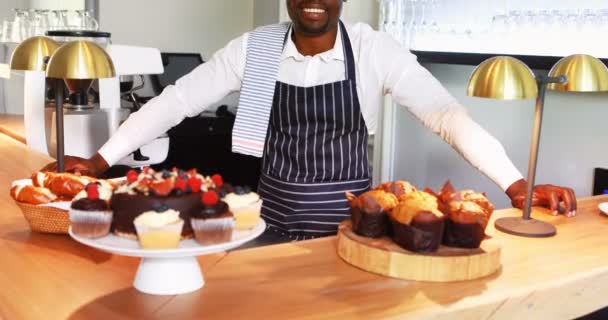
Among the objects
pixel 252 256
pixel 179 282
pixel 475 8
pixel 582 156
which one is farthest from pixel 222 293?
pixel 475 8

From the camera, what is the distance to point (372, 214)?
64.0 inches

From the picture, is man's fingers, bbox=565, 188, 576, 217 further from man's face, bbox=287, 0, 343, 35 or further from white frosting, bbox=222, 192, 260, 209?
white frosting, bbox=222, 192, 260, 209

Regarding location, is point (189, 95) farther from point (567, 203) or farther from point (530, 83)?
point (567, 203)

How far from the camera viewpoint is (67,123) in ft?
9.80

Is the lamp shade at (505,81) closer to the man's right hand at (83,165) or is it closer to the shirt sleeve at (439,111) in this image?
the shirt sleeve at (439,111)

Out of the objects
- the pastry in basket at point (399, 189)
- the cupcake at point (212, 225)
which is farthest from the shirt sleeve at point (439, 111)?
the cupcake at point (212, 225)

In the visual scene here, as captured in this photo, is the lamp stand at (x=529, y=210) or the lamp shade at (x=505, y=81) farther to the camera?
the lamp stand at (x=529, y=210)

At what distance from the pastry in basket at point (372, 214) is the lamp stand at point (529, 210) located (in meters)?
0.47

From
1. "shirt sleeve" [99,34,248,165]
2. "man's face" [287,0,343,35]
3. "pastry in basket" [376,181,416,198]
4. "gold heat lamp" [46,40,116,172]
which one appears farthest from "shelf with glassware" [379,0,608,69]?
"gold heat lamp" [46,40,116,172]

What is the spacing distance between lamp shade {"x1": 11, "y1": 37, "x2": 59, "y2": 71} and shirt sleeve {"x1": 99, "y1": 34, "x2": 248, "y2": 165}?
0.36 meters

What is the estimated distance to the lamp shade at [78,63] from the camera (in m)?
1.74

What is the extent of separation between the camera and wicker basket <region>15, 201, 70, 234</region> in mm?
1786

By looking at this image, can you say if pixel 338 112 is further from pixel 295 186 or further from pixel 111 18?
pixel 111 18

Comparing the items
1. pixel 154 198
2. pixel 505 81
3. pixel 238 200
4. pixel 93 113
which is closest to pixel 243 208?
pixel 238 200
